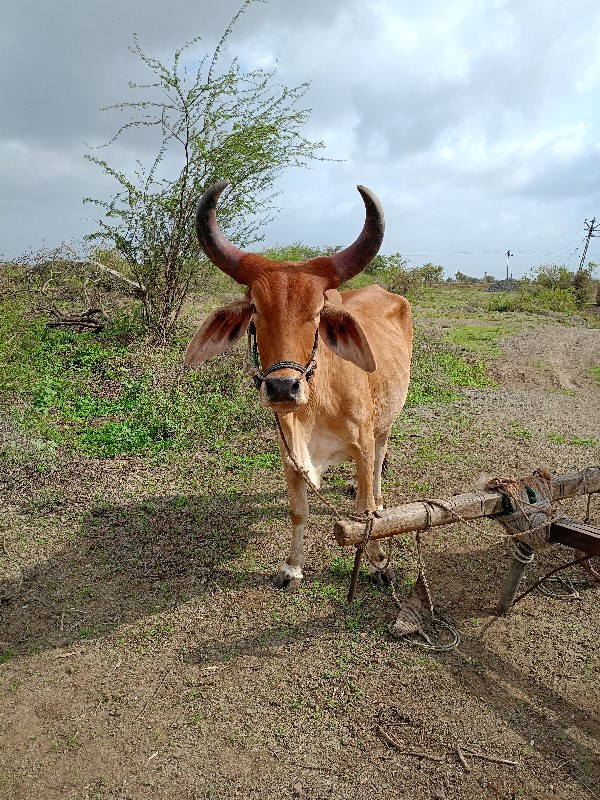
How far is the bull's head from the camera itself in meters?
3.00

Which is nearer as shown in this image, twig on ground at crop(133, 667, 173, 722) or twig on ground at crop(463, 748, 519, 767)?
twig on ground at crop(463, 748, 519, 767)

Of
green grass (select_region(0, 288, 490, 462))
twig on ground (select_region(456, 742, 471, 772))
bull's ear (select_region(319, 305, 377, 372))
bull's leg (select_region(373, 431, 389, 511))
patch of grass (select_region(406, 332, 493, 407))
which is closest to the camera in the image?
twig on ground (select_region(456, 742, 471, 772))

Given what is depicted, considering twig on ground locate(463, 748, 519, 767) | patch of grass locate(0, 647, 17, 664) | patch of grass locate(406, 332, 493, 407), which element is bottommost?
twig on ground locate(463, 748, 519, 767)

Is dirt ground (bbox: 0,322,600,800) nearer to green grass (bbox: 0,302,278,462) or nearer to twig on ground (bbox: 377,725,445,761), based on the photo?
twig on ground (bbox: 377,725,445,761)

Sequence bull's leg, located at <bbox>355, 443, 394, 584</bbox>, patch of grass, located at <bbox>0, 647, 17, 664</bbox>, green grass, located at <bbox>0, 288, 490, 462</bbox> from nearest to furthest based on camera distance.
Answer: patch of grass, located at <bbox>0, 647, 17, 664</bbox>
bull's leg, located at <bbox>355, 443, 394, 584</bbox>
green grass, located at <bbox>0, 288, 490, 462</bbox>

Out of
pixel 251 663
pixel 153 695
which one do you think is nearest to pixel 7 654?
pixel 153 695

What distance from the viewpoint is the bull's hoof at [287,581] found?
4.05 metres

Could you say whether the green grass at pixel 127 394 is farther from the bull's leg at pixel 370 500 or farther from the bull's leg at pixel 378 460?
the bull's leg at pixel 370 500

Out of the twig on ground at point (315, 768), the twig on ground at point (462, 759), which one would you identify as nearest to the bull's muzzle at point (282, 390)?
the twig on ground at point (315, 768)

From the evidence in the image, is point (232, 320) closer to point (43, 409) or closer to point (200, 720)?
point (200, 720)

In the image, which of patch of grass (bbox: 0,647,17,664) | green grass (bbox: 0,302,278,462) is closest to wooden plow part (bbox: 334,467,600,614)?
patch of grass (bbox: 0,647,17,664)

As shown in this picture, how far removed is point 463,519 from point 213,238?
2.13m

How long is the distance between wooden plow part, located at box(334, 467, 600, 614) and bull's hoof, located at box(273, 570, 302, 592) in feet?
2.33

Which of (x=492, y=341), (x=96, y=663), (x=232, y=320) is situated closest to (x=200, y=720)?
(x=96, y=663)
